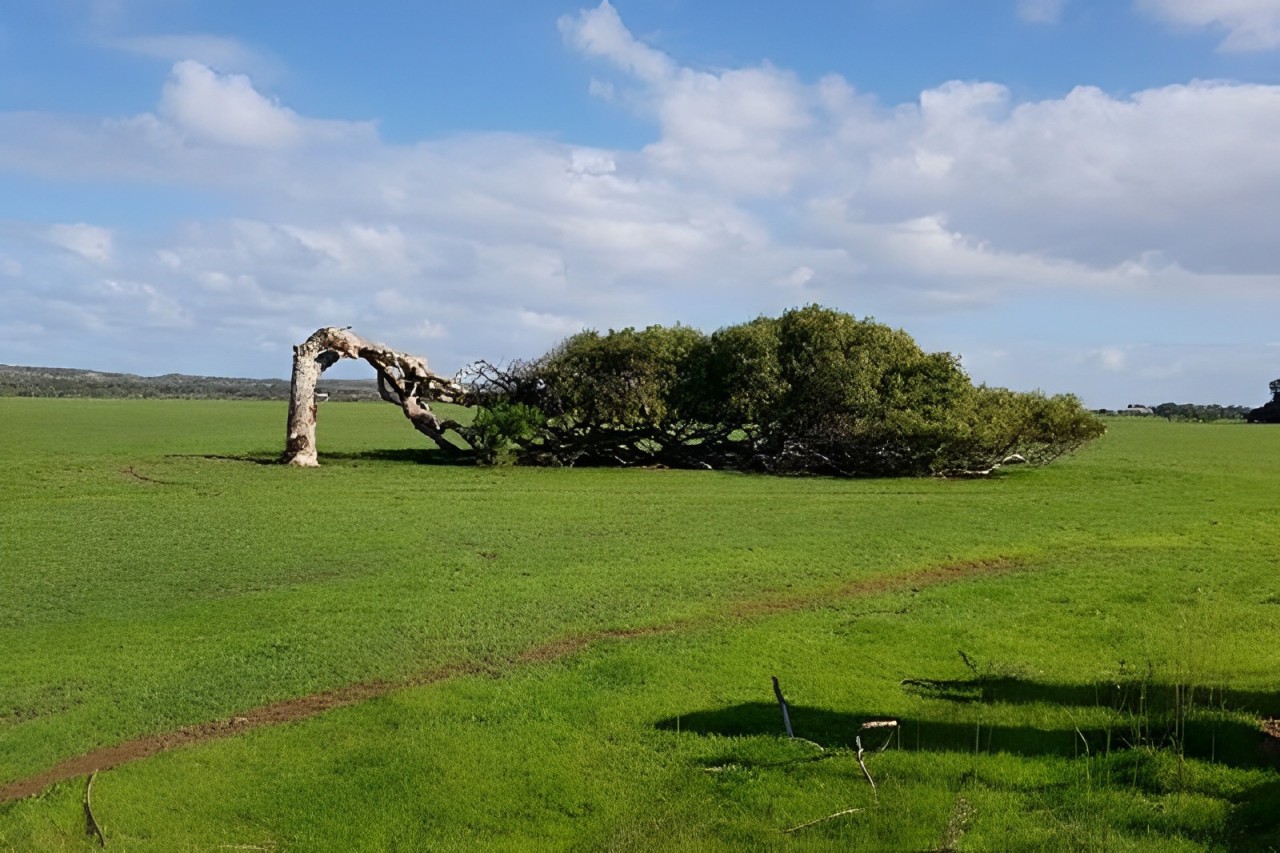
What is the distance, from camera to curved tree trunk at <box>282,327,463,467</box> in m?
26.8

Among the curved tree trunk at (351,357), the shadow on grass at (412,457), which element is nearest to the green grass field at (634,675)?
the curved tree trunk at (351,357)

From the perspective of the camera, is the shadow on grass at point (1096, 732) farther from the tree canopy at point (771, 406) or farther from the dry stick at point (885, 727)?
the tree canopy at point (771, 406)

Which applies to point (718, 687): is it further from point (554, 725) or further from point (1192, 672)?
point (1192, 672)

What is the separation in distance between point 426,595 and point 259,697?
353cm

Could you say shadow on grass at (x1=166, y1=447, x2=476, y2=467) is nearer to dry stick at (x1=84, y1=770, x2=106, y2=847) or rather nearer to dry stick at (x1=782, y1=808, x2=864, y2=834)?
dry stick at (x1=84, y1=770, x2=106, y2=847)

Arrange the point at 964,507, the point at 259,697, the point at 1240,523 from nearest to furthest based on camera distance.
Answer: the point at 259,697
the point at 1240,523
the point at 964,507

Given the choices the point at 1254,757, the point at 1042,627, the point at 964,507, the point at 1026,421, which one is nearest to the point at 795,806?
the point at 1254,757

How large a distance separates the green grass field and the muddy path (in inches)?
2.7

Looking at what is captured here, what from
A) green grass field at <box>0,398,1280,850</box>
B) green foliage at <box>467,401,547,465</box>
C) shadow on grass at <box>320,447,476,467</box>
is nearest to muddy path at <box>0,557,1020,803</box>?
green grass field at <box>0,398,1280,850</box>

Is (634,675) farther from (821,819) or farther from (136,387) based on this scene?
(136,387)

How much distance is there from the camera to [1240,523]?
1875 centimetres

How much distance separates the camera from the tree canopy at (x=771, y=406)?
27.7 m

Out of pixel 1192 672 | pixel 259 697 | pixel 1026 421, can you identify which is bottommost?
pixel 259 697

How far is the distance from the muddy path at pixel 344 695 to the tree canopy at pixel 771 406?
50.6 ft
